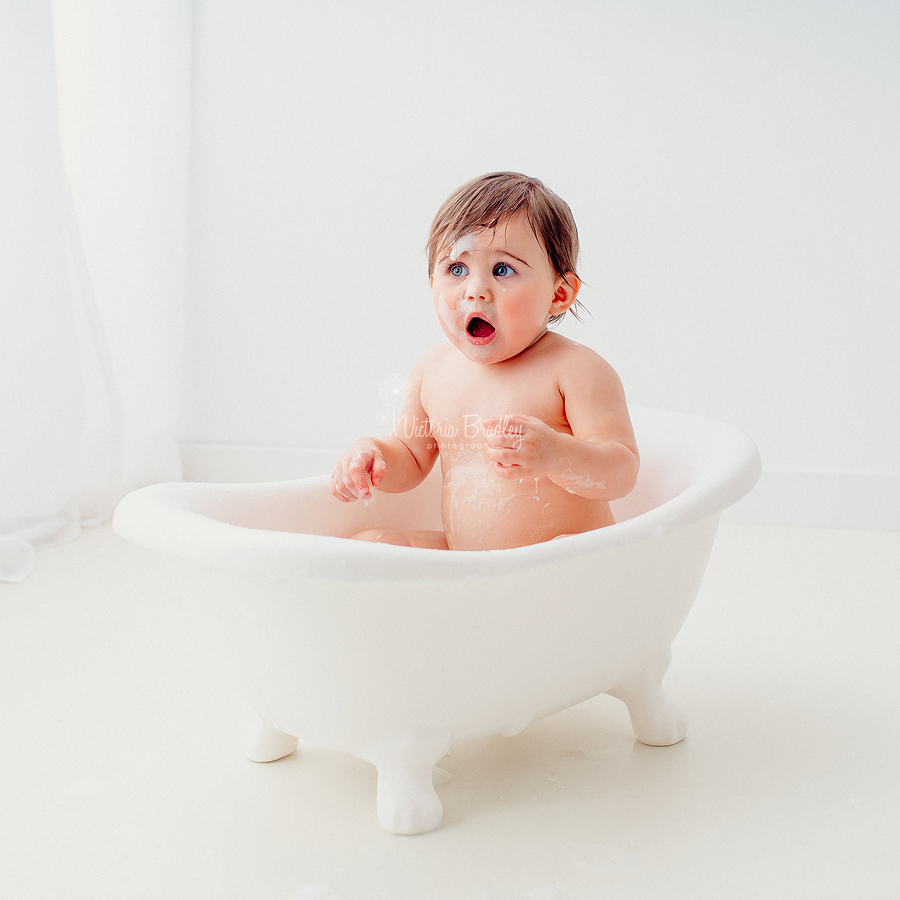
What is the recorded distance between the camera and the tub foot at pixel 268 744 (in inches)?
34.9

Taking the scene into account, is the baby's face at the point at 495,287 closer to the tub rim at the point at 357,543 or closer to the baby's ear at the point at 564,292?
the baby's ear at the point at 564,292

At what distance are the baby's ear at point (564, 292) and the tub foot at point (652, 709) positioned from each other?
36 centimetres

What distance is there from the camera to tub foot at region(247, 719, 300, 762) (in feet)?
2.91

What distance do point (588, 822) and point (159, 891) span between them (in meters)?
0.34

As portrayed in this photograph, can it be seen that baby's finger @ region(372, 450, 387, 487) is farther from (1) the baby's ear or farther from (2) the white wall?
(2) the white wall

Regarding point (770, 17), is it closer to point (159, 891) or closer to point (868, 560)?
point (868, 560)

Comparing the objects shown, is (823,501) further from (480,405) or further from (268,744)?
(268,744)

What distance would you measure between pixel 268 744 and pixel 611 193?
147cm

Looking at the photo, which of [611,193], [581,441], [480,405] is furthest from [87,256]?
[581,441]

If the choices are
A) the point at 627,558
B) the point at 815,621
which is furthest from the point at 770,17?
the point at 627,558

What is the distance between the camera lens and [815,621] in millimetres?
1305

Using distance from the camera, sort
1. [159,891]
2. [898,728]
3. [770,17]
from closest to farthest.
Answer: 1. [159,891]
2. [898,728]
3. [770,17]

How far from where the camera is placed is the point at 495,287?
879 millimetres

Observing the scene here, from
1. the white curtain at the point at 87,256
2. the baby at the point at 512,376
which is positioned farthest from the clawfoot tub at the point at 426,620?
the white curtain at the point at 87,256
